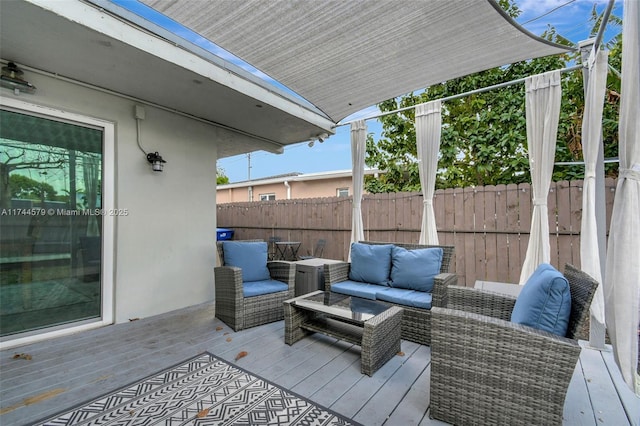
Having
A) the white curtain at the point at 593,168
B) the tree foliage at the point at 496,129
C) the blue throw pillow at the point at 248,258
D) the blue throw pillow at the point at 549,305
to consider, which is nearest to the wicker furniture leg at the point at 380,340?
the blue throw pillow at the point at 549,305

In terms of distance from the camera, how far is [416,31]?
8.21 feet

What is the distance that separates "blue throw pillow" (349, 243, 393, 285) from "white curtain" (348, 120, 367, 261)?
0.66 meters

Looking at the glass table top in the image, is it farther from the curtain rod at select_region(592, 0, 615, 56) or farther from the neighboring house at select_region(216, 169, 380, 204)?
the neighboring house at select_region(216, 169, 380, 204)

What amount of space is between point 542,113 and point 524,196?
114 centimetres

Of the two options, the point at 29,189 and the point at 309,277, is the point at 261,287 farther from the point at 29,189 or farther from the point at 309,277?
the point at 29,189

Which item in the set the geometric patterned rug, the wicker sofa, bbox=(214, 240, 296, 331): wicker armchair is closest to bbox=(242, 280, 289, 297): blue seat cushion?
bbox=(214, 240, 296, 331): wicker armchair

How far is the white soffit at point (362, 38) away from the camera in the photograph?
87.9 inches

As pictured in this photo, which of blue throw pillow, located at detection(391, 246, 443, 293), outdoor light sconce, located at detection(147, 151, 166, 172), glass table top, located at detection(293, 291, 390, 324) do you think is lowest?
glass table top, located at detection(293, 291, 390, 324)

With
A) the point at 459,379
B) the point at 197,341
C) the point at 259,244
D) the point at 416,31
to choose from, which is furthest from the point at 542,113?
the point at 197,341

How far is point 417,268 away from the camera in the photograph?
3.34 m

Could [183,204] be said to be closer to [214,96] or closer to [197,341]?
[214,96]

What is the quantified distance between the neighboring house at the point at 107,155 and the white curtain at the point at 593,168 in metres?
3.30

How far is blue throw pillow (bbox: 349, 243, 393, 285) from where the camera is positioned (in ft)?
11.8

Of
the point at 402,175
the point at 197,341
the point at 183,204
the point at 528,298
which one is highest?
the point at 402,175
